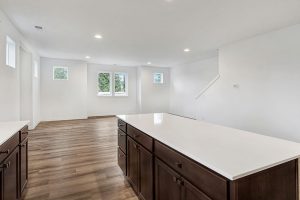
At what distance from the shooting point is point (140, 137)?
1.87m

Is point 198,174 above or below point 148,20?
below

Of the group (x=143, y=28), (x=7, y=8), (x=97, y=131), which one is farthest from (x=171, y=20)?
(x=97, y=131)

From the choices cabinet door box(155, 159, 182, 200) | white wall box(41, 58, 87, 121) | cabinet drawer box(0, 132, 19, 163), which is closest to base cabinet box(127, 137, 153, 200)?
cabinet door box(155, 159, 182, 200)

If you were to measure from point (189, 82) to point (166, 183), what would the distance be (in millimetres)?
7080

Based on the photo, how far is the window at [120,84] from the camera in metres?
8.84

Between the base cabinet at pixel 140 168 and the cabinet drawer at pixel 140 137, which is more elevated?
the cabinet drawer at pixel 140 137

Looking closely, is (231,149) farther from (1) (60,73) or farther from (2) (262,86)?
(1) (60,73)

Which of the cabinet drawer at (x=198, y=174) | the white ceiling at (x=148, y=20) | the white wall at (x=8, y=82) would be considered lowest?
the cabinet drawer at (x=198, y=174)

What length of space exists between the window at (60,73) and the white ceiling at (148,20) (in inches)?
98.3

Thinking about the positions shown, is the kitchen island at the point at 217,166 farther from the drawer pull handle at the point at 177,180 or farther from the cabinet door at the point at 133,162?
the cabinet door at the point at 133,162

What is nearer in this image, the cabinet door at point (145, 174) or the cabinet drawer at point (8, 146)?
the cabinet drawer at point (8, 146)

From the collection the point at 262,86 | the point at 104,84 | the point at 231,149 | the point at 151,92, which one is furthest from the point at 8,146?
the point at 151,92

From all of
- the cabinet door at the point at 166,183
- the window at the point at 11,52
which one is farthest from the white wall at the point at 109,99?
the cabinet door at the point at 166,183

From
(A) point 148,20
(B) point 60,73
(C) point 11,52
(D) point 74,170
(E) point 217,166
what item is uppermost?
(A) point 148,20
